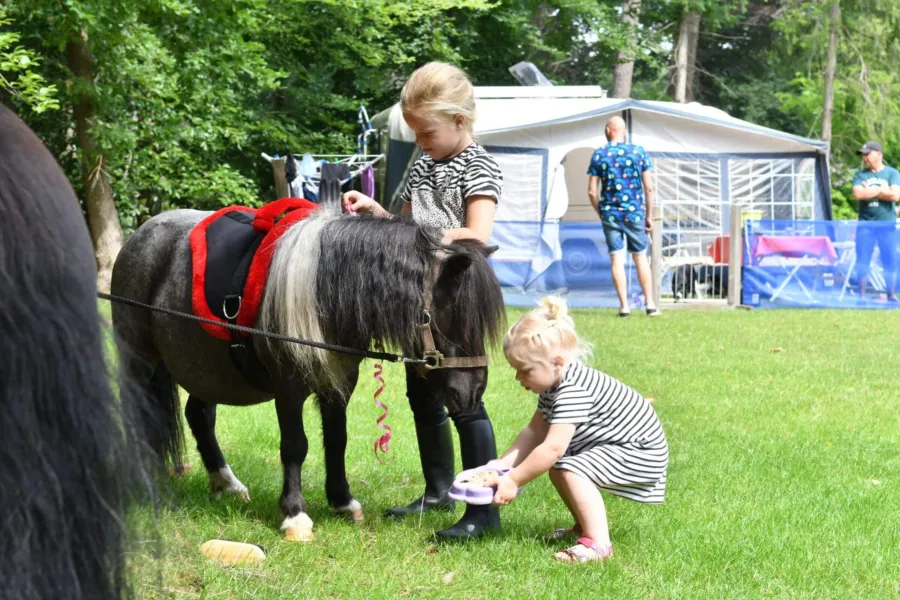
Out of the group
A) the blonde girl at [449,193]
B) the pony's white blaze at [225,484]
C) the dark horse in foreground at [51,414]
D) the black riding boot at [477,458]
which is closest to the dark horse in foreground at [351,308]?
the blonde girl at [449,193]

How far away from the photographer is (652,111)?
14969 millimetres

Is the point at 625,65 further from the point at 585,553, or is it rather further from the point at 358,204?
the point at 585,553

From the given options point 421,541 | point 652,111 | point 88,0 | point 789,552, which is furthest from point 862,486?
point 652,111

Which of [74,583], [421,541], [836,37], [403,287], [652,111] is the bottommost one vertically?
[421,541]

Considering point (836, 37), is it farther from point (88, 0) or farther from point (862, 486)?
point (862, 486)

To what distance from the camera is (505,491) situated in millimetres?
3484

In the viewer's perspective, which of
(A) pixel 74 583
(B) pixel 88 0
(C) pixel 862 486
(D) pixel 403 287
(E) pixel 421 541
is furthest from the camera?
(B) pixel 88 0

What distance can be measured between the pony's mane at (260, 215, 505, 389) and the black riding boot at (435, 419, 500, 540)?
558mm

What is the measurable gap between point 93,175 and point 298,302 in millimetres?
11209

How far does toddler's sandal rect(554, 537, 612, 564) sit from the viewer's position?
11.6 feet

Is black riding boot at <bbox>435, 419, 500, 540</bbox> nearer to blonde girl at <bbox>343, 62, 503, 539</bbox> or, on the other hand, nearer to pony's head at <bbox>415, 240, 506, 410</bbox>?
blonde girl at <bbox>343, 62, 503, 539</bbox>

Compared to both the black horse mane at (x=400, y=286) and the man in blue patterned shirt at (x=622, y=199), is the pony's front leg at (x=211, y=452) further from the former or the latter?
the man in blue patterned shirt at (x=622, y=199)

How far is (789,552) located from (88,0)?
1049 cm

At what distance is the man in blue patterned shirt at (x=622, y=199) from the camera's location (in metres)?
11.1
